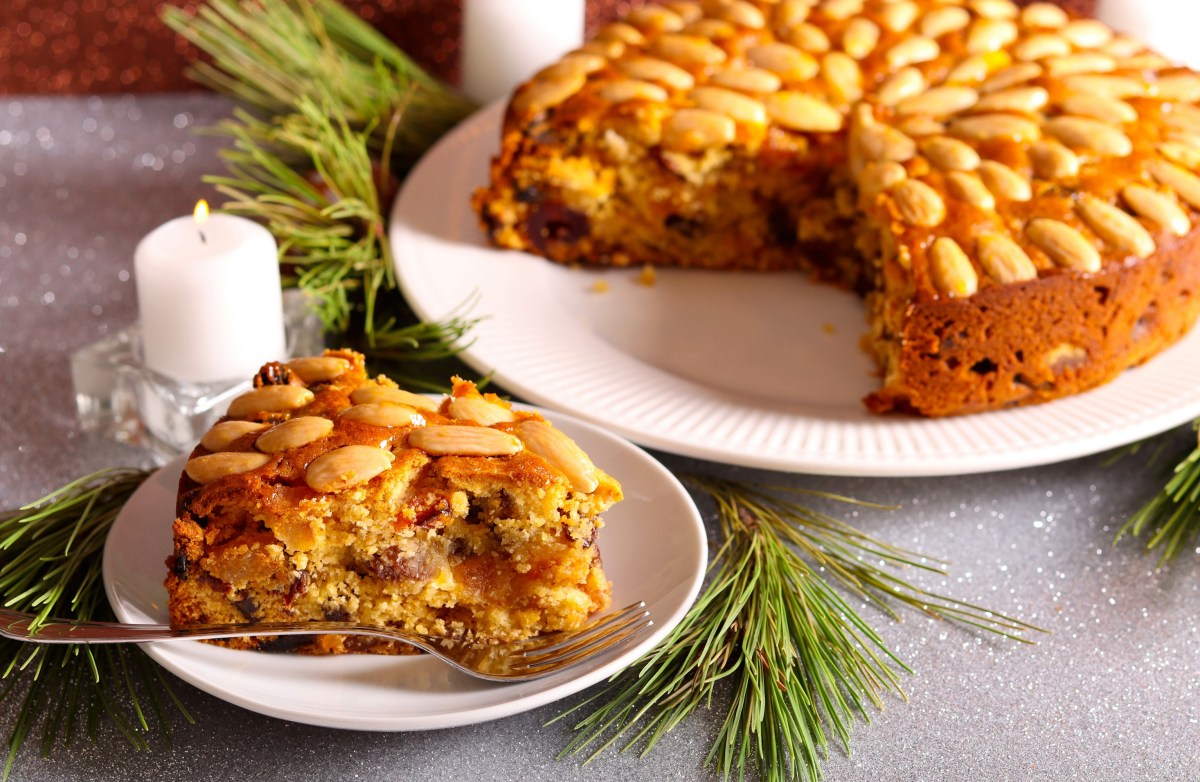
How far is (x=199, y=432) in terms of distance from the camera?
6.73ft

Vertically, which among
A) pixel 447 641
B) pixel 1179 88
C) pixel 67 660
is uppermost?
pixel 1179 88

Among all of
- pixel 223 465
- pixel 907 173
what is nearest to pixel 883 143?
pixel 907 173

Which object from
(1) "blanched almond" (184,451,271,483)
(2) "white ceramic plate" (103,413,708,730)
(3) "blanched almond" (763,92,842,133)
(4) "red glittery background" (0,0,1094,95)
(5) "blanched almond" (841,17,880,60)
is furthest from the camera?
(4) "red glittery background" (0,0,1094,95)


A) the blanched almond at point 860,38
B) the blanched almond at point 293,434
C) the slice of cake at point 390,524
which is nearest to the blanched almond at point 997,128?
the blanched almond at point 860,38

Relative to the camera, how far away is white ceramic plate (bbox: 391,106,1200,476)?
1997 millimetres

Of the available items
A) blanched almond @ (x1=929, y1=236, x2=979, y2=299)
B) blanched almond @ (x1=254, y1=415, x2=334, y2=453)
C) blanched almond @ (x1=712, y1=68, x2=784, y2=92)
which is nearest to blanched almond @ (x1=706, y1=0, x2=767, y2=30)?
blanched almond @ (x1=712, y1=68, x2=784, y2=92)

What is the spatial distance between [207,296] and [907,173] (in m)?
1.24

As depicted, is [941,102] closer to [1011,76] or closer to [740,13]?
[1011,76]

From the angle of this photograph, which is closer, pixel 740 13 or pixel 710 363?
pixel 710 363

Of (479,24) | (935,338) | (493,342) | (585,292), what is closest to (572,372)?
(493,342)

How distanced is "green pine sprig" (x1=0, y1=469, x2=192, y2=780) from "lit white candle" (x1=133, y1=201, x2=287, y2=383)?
0.28 m

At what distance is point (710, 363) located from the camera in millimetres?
2363

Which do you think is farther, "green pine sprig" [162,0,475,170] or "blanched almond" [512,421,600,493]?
"green pine sprig" [162,0,475,170]

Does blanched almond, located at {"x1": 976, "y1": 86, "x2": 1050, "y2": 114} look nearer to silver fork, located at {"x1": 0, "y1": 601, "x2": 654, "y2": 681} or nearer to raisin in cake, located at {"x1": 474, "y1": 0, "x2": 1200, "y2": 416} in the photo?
raisin in cake, located at {"x1": 474, "y1": 0, "x2": 1200, "y2": 416}
